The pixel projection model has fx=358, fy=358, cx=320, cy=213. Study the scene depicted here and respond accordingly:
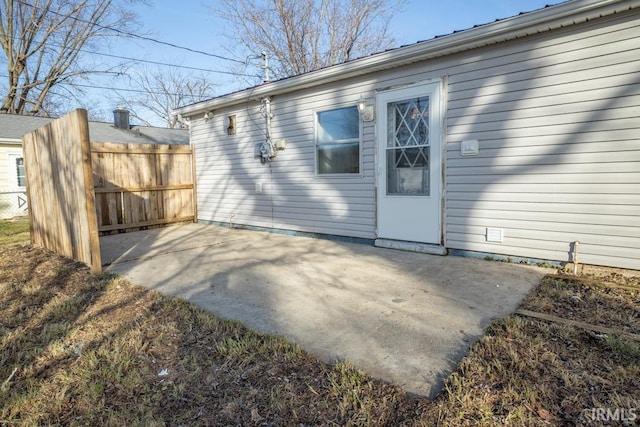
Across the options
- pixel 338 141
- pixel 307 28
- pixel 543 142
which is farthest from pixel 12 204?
pixel 543 142

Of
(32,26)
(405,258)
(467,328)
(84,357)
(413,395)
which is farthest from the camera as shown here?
(32,26)

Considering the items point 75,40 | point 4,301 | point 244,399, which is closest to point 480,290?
point 244,399

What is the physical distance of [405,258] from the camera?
14.3ft

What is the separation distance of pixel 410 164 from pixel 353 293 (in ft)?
→ 7.16

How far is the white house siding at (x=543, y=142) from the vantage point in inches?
130

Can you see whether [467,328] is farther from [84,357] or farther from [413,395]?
[84,357]

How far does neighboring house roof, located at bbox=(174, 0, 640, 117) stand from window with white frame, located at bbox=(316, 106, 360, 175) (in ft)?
1.68

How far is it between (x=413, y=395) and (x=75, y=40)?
823 inches

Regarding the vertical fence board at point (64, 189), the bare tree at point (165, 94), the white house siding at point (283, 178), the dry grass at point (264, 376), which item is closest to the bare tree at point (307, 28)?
the white house siding at point (283, 178)

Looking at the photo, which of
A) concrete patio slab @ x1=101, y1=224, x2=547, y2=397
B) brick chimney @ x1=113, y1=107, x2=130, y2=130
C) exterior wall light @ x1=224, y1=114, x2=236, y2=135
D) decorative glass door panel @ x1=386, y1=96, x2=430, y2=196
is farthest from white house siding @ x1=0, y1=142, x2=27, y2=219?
decorative glass door panel @ x1=386, y1=96, x2=430, y2=196

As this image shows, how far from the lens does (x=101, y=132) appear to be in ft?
37.4

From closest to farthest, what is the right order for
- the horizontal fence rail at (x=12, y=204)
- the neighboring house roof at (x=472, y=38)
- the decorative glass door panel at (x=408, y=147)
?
the neighboring house roof at (x=472, y=38)
the decorative glass door panel at (x=408, y=147)
the horizontal fence rail at (x=12, y=204)

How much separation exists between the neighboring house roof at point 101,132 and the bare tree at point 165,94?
9921 mm

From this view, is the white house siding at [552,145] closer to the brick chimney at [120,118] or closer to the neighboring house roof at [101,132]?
the neighboring house roof at [101,132]
